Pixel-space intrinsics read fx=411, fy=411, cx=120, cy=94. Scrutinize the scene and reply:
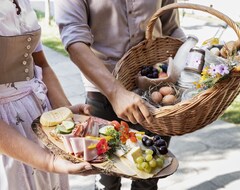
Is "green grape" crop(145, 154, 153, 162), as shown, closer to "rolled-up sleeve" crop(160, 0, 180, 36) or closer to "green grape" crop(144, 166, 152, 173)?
"green grape" crop(144, 166, 152, 173)

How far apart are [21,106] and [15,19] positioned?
1.00ft

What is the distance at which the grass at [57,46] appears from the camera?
13.3ft

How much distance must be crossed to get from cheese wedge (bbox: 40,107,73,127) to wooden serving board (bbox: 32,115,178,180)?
2cm

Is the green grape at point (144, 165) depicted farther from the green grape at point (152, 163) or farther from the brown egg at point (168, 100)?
the brown egg at point (168, 100)

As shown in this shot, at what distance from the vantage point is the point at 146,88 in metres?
1.83

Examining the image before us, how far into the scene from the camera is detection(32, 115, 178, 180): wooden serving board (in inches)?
51.9

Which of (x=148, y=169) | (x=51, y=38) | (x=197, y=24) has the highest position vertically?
(x=148, y=169)

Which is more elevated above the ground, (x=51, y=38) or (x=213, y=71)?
(x=213, y=71)

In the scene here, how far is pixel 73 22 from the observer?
175cm

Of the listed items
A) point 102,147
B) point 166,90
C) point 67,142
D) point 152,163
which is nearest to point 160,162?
point 152,163

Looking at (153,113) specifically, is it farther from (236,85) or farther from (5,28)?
(5,28)

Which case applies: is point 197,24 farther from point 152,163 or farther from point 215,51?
point 152,163

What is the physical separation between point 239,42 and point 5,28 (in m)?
0.94

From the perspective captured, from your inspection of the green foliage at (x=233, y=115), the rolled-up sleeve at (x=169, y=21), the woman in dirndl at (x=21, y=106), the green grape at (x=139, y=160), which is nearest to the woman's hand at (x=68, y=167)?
the woman in dirndl at (x=21, y=106)
